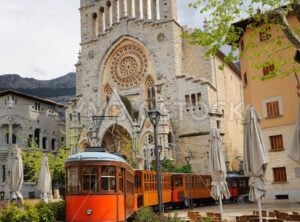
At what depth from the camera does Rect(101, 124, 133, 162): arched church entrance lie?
41506 millimetres

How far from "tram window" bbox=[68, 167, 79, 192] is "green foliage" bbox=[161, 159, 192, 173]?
21113mm

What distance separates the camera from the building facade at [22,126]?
4622 cm

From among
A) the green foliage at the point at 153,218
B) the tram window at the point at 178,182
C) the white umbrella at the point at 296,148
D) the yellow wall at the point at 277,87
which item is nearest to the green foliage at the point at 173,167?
the tram window at the point at 178,182

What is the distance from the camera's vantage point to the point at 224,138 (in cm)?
4291

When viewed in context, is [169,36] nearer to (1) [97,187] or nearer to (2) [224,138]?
(2) [224,138]

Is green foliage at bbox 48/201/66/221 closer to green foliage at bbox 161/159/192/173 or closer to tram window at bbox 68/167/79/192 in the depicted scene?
tram window at bbox 68/167/79/192

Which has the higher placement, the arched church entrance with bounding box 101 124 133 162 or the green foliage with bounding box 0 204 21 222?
the arched church entrance with bounding box 101 124 133 162

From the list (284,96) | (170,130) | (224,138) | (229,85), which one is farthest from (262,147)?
(229,85)

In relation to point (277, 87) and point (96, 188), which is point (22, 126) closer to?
point (277, 87)

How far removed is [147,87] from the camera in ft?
149

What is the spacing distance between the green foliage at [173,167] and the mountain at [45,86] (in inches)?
1993

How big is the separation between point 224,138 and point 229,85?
9.69 meters

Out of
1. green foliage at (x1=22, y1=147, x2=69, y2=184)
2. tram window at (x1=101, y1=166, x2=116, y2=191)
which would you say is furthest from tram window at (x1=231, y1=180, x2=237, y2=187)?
tram window at (x1=101, y1=166, x2=116, y2=191)

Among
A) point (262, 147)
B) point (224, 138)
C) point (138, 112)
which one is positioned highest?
point (138, 112)
